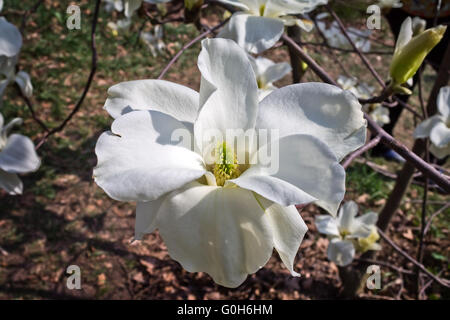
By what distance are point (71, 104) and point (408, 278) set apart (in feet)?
7.56

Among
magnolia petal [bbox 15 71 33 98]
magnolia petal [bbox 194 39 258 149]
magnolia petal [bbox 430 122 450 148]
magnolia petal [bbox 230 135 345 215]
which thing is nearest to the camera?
magnolia petal [bbox 230 135 345 215]

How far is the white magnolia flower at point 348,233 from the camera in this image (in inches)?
50.4

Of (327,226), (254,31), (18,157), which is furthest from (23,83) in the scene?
(327,226)

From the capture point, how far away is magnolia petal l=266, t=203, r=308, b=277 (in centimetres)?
47

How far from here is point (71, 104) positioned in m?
2.57

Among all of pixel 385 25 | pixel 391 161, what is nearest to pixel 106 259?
pixel 391 161

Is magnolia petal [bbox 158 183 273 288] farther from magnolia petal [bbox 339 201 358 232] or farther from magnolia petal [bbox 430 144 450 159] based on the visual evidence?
magnolia petal [bbox 339 201 358 232]

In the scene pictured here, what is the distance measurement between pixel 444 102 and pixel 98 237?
1581mm

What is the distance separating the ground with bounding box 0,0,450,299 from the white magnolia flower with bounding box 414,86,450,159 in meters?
0.53

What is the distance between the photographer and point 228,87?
0.53 meters

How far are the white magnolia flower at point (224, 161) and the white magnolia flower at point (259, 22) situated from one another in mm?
184

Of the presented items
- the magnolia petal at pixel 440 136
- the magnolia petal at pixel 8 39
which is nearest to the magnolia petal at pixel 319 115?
the magnolia petal at pixel 440 136

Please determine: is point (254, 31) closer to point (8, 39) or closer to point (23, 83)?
point (8, 39)

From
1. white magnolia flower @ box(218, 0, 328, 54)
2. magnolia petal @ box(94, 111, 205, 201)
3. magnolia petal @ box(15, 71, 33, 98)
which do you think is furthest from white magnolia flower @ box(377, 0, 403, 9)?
magnolia petal @ box(15, 71, 33, 98)
